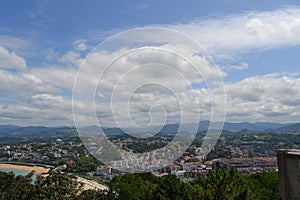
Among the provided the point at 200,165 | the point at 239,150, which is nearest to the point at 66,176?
the point at 200,165

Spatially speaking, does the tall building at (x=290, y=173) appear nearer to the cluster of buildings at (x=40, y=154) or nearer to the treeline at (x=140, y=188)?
the treeline at (x=140, y=188)

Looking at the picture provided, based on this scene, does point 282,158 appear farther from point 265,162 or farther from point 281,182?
point 265,162

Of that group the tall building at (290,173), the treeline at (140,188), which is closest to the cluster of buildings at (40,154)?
the treeline at (140,188)

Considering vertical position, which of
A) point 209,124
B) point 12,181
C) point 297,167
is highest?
point 209,124

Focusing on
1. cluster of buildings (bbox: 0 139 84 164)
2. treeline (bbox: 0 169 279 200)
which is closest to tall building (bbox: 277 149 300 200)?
treeline (bbox: 0 169 279 200)

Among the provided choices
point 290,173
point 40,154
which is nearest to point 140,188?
point 290,173

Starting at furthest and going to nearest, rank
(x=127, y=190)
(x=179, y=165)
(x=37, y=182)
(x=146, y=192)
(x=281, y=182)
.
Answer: (x=179, y=165) < (x=146, y=192) < (x=127, y=190) < (x=37, y=182) < (x=281, y=182)
